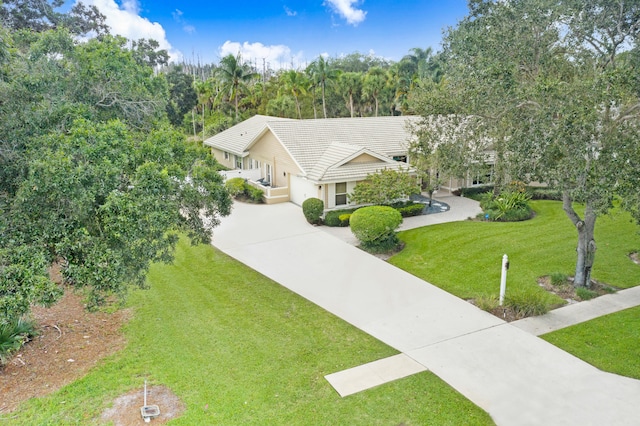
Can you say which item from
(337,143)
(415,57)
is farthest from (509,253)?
(415,57)

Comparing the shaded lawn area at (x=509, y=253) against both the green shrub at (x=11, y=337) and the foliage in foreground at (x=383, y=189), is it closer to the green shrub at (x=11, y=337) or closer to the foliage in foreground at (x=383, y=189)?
the foliage in foreground at (x=383, y=189)

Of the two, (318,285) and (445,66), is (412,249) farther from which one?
(445,66)

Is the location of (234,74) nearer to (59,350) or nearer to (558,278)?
(558,278)

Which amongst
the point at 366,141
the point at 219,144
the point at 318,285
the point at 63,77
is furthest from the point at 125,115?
the point at 219,144

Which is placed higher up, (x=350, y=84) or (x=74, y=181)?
(x=350, y=84)

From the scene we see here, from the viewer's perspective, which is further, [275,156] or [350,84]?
[350,84]

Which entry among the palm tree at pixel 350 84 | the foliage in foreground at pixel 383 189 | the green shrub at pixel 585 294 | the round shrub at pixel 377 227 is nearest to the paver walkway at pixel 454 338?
the round shrub at pixel 377 227

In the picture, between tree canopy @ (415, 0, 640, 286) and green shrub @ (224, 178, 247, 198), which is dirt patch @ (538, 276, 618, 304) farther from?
green shrub @ (224, 178, 247, 198)
